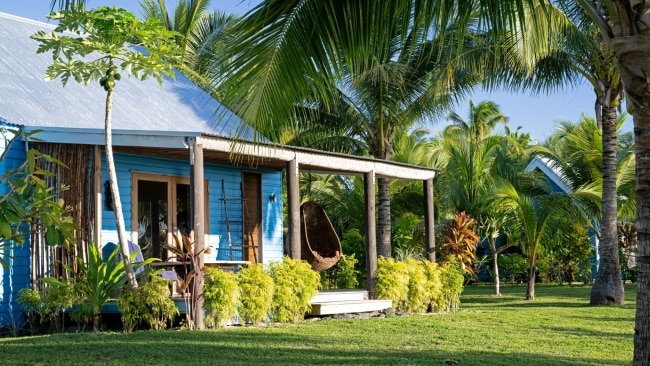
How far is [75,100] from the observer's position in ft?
47.5

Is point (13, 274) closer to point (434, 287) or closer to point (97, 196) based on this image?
point (97, 196)

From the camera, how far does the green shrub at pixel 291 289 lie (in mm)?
12719

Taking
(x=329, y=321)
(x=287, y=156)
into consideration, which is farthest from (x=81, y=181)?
(x=329, y=321)

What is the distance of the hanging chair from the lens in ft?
53.3

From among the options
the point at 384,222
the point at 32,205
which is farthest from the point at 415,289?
the point at 32,205

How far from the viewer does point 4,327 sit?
12430 millimetres

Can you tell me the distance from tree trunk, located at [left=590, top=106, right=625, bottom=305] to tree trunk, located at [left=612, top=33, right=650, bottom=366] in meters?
12.1

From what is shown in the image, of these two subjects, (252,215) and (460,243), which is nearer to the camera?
(252,215)

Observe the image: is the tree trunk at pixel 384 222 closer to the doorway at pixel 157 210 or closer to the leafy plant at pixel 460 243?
the leafy plant at pixel 460 243

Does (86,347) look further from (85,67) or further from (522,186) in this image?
(522,186)

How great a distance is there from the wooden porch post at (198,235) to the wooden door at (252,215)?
16.7 feet

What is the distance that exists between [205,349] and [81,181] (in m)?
4.69

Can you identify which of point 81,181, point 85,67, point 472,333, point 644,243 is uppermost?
point 85,67

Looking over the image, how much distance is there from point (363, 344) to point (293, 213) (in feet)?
12.2
